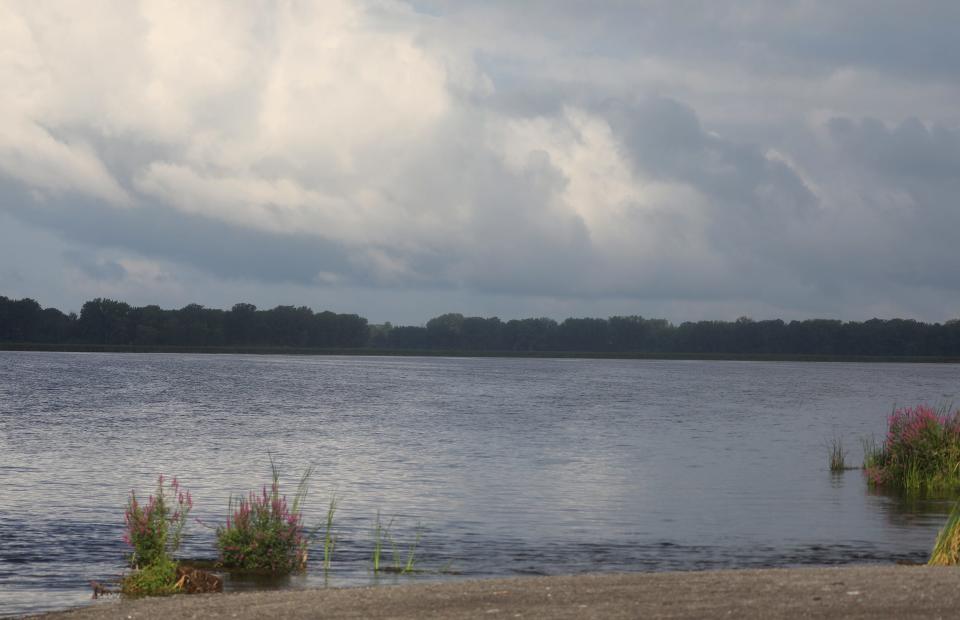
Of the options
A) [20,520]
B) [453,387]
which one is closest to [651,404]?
[453,387]

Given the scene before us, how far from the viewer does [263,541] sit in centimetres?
2233

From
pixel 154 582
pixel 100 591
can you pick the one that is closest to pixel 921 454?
pixel 154 582

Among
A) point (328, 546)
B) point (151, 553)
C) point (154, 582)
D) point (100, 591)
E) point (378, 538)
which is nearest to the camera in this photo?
point (154, 582)

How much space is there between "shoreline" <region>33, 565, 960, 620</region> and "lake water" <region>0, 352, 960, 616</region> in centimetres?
413

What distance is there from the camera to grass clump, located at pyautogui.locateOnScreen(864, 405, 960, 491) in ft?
125

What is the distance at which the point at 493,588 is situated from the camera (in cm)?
1756

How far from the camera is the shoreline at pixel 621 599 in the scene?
15.0 metres

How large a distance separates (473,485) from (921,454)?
1526 centimetres

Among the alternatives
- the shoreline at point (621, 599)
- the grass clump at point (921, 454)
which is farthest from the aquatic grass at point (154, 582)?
the grass clump at point (921, 454)

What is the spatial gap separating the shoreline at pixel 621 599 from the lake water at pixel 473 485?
413 cm

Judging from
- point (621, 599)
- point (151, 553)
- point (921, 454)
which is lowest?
point (151, 553)

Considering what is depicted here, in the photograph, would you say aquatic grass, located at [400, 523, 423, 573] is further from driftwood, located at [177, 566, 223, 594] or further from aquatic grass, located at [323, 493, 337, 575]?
driftwood, located at [177, 566, 223, 594]

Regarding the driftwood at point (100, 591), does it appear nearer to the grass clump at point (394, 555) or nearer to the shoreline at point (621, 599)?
the shoreline at point (621, 599)

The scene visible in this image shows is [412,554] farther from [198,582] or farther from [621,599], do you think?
[621,599]
